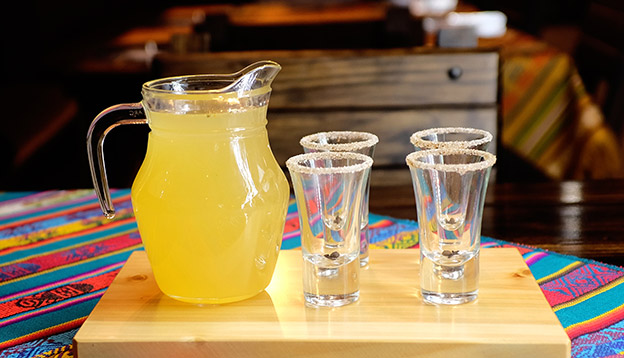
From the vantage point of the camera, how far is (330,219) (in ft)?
1.91

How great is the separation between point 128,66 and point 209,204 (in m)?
2.17

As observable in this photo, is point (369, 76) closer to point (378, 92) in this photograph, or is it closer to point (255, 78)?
point (378, 92)

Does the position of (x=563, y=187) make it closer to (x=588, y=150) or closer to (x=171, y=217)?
(x=171, y=217)

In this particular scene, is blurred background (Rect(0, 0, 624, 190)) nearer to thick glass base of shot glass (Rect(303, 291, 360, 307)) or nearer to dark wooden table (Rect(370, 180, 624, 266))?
dark wooden table (Rect(370, 180, 624, 266))

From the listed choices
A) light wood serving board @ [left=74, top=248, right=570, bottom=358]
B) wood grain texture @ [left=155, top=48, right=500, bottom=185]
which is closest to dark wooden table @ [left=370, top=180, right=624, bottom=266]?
light wood serving board @ [left=74, top=248, right=570, bottom=358]

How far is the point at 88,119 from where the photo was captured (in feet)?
9.16

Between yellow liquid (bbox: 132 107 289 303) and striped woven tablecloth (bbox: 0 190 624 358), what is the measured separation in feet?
0.40

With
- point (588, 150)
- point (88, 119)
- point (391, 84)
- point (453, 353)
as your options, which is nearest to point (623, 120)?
point (588, 150)

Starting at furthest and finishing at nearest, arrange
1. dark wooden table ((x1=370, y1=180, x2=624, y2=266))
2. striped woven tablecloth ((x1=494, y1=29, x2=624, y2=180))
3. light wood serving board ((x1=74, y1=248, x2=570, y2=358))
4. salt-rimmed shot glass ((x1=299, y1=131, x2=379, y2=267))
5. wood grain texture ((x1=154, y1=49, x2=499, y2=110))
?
1. striped woven tablecloth ((x1=494, y1=29, x2=624, y2=180))
2. wood grain texture ((x1=154, y1=49, x2=499, y2=110))
3. dark wooden table ((x1=370, y1=180, x2=624, y2=266))
4. salt-rimmed shot glass ((x1=299, y1=131, x2=379, y2=267))
5. light wood serving board ((x1=74, y1=248, x2=570, y2=358))

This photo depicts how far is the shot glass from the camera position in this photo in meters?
0.57

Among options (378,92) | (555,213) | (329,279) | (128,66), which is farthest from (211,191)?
(128,66)

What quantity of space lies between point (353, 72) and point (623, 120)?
1.23 m

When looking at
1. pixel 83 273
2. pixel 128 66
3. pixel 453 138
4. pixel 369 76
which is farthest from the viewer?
pixel 128 66

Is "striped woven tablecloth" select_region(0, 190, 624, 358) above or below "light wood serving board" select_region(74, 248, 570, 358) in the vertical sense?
below
